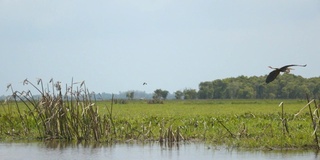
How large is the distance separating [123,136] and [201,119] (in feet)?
12.0

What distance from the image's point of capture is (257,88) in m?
66.8

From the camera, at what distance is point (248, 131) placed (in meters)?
14.8

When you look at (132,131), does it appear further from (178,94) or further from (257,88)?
(178,94)

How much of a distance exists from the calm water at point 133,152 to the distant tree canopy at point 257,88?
37656 millimetres

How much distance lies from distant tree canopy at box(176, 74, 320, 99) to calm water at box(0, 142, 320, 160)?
37656mm

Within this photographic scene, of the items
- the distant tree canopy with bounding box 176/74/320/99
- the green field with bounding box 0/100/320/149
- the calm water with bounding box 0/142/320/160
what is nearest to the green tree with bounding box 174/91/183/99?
the distant tree canopy with bounding box 176/74/320/99

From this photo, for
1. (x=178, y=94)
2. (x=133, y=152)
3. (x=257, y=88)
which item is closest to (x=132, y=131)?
(x=133, y=152)

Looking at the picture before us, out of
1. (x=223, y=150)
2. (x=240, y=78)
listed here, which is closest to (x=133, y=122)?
(x=223, y=150)

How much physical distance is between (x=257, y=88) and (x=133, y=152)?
5514 centimetres

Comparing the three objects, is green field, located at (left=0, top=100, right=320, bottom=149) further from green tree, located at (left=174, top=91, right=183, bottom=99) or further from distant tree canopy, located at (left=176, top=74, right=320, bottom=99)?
green tree, located at (left=174, top=91, right=183, bottom=99)

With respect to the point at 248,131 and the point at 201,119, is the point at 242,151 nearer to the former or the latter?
the point at 248,131

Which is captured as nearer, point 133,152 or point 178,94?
point 133,152

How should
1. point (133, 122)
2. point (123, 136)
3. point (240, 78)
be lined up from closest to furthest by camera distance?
point (123, 136) → point (133, 122) → point (240, 78)

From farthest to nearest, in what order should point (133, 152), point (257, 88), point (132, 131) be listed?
point (257, 88)
point (132, 131)
point (133, 152)
